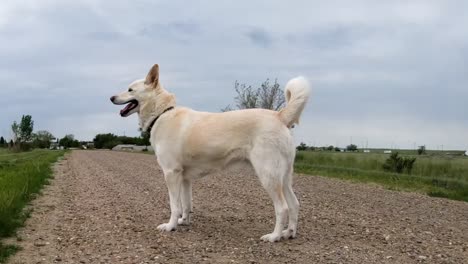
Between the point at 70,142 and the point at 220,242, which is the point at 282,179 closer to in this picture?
the point at 220,242

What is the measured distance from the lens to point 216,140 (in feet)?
25.2

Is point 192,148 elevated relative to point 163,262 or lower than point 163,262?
elevated

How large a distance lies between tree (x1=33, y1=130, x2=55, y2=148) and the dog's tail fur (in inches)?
4908

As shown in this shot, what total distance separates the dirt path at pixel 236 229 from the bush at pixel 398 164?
1286cm

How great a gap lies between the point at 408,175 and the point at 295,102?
17.4 m

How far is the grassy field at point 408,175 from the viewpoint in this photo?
17.6 meters

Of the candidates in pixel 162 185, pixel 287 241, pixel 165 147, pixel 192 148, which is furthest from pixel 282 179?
pixel 162 185

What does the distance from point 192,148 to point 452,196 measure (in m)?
10.9

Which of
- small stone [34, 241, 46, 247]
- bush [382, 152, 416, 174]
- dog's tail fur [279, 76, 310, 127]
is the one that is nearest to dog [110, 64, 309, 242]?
dog's tail fur [279, 76, 310, 127]

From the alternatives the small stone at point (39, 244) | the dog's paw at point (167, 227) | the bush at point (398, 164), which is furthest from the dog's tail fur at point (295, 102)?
the bush at point (398, 164)

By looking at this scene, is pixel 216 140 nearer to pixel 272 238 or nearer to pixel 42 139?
pixel 272 238

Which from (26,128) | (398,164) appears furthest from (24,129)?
(398,164)

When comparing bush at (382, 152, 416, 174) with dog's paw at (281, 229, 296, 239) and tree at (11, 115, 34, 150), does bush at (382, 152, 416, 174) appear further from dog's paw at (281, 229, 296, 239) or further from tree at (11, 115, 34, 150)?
tree at (11, 115, 34, 150)

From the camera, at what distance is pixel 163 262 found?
20.1ft
